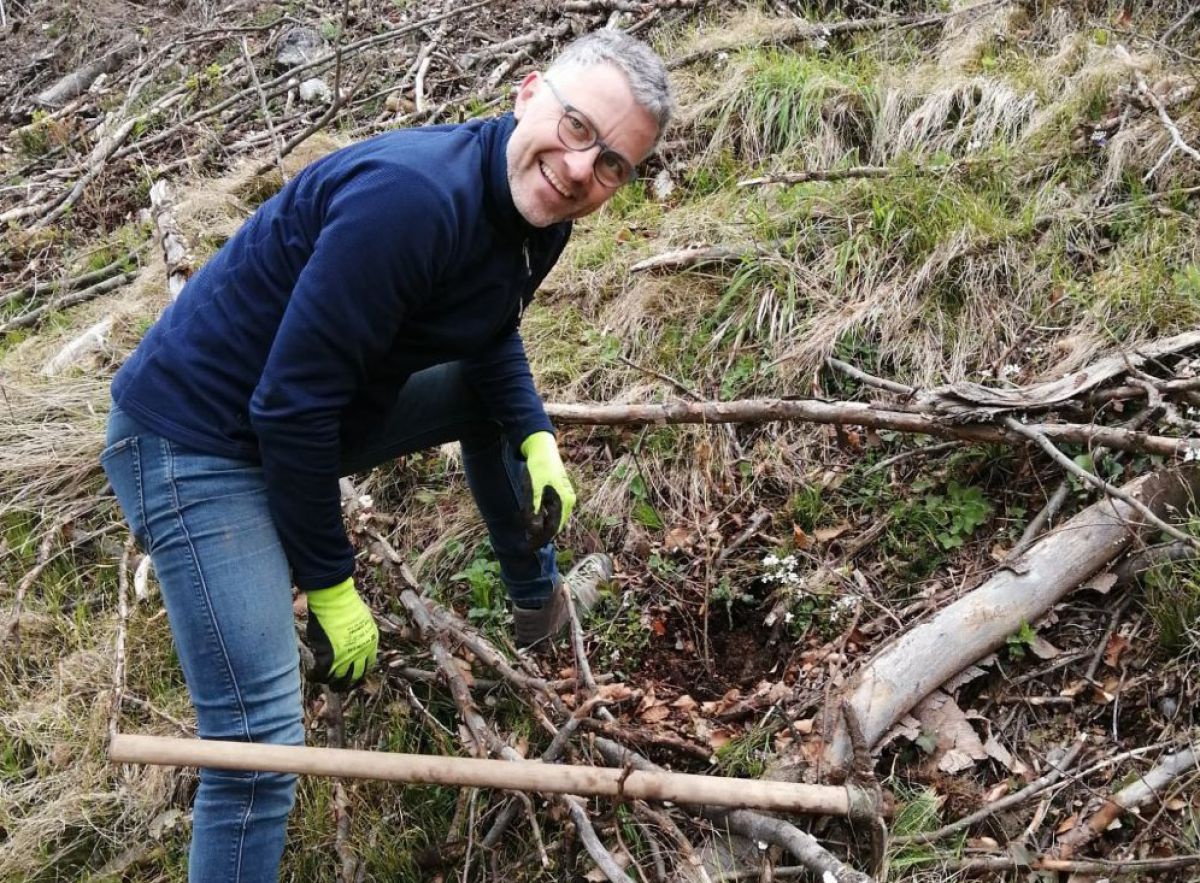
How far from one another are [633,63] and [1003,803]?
1.91 m

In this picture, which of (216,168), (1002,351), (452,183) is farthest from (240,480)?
(216,168)

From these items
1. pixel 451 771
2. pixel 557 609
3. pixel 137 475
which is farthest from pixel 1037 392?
pixel 137 475

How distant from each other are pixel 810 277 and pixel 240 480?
256 centimetres

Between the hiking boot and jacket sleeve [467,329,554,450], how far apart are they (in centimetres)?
53

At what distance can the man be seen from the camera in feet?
6.33

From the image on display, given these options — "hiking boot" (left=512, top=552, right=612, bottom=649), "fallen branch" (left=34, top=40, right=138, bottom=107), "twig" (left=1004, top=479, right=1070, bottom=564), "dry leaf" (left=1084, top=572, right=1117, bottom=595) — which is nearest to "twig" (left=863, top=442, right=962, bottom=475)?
"twig" (left=1004, top=479, right=1070, bottom=564)

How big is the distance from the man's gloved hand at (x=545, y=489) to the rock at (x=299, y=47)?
514cm

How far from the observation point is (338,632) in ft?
7.51

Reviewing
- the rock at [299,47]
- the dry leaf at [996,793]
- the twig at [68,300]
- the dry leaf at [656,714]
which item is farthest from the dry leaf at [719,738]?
the rock at [299,47]

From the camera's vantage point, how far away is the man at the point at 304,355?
1.93m

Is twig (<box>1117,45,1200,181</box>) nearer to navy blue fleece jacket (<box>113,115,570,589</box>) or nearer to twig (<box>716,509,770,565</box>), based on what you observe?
twig (<box>716,509,770,565</box>)

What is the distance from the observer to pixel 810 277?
3.98 meters

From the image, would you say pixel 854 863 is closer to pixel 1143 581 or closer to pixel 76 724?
pixel 1143 581

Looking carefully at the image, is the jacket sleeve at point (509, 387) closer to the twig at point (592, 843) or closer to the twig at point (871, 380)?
the twig at point (592, 843)
